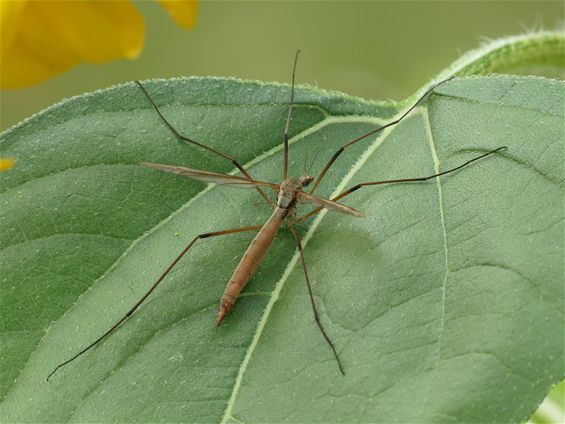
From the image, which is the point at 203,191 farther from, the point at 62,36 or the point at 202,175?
the point at 62,36

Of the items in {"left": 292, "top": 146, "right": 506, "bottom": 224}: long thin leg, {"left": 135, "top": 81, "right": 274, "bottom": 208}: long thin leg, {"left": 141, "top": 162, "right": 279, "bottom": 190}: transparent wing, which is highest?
{"left": 135, "top": 81, "right": 274, "bottom": 208}: long thin leg

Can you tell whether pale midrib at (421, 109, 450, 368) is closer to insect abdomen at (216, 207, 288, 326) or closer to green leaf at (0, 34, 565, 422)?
green leaf at (0, 34, 565, 422)

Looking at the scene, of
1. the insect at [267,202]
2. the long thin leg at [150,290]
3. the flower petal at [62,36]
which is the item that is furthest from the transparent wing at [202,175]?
the flower petal at [62,36]

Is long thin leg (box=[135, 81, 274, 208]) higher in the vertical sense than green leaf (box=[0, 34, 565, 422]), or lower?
higher

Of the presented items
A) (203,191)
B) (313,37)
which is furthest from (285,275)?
(313,37)

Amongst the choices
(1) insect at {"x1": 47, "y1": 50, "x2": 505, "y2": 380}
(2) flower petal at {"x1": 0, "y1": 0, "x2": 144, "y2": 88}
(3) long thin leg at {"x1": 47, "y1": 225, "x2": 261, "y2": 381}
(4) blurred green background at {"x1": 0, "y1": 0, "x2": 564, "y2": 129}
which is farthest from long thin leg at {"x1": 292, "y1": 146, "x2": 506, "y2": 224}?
(4) blurred green background at {"x1": 0, "y1": 0, "x2": 564, "y2": 129}

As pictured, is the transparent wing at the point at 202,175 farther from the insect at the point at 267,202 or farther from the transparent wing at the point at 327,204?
the transparent wing at the point at 327,204
